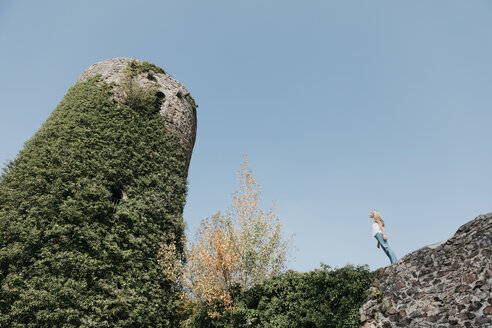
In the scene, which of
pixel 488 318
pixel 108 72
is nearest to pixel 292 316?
pixel 488 318

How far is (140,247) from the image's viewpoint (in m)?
11.5

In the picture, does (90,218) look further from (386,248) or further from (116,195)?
(386,248)

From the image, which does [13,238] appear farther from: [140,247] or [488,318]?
[488,318]

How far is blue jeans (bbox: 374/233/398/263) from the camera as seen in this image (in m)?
9.88

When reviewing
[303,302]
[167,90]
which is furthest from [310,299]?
[167,90]

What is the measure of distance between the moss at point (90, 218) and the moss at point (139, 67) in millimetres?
1835

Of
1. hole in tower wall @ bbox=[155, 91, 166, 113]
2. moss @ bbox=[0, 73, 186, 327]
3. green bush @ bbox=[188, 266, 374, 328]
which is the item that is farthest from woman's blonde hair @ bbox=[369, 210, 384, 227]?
hole in tower wall @ bbox=[155, 91, 166, 113]

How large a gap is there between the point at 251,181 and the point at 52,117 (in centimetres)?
879

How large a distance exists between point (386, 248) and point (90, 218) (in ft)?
31.9

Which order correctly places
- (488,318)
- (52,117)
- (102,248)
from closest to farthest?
(488,318), (102,248), (52,117)

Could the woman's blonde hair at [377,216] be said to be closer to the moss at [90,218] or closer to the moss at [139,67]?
the moss at [90,218]

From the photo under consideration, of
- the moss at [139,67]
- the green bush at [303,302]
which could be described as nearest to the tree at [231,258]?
the green bush at [303,302]

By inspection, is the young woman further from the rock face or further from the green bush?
the green bush

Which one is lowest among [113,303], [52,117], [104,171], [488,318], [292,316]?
[488,318]
